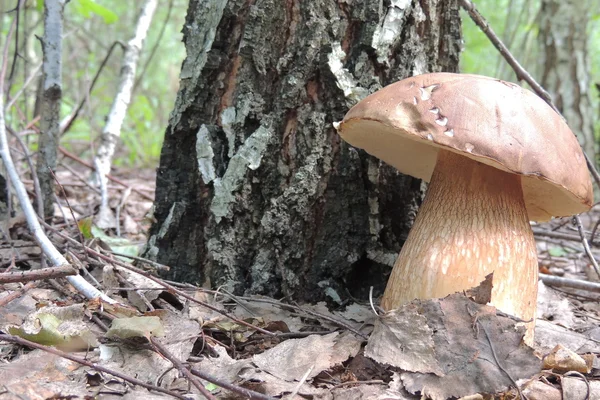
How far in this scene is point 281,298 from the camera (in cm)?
197

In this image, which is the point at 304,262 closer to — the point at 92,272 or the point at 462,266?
the point at 462,266

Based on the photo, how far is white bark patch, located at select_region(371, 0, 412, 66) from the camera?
6.21ft

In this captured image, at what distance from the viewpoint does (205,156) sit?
1.99 metres

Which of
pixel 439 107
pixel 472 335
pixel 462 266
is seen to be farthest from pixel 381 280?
pixel 439 107

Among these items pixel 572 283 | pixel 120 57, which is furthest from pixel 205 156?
pixel 120 57

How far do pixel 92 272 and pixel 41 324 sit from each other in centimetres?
66

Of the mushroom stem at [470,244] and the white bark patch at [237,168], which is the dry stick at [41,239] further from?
the mushroom stem at [470,244]

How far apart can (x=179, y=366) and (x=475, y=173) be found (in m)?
1.12

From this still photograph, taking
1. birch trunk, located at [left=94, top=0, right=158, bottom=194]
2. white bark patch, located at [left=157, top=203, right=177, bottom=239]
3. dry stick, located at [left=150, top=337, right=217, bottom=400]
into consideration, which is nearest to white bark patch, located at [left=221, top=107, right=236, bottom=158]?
white bark patch, located at [left=157, top=203, right=177, bottom=239]

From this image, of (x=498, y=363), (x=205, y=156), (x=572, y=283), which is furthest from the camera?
(x=572, y=283)

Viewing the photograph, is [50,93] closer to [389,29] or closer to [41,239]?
[41,239]

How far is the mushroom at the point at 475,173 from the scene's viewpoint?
136 centimetres

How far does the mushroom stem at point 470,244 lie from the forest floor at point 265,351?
0.09 metres

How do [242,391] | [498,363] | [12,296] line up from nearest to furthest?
[242,391], [498,363], [12,296]
